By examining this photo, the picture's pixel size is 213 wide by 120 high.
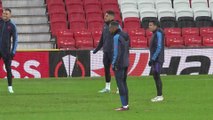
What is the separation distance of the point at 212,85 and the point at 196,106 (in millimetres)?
4924

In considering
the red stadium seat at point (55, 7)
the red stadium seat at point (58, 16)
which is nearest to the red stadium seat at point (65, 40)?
the red stadium seat at point (58, 16)

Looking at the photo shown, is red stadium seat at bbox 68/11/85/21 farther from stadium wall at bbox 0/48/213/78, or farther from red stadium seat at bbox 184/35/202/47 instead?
stadium wall at bbox 0/48/213/78

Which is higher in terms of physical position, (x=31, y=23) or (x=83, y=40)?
(x=31, y=23)

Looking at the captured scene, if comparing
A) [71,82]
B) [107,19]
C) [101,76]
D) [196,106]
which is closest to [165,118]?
[196,106]

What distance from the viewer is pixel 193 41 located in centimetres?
2470

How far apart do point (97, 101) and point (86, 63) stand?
309 inches

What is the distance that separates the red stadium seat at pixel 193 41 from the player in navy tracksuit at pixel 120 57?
12.6m

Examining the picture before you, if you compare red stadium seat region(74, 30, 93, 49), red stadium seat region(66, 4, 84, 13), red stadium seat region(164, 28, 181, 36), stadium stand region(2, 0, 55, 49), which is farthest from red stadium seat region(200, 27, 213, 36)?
stadium stand region(2, 0, 55, 49)

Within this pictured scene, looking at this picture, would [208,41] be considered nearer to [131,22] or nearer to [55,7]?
[131,22]

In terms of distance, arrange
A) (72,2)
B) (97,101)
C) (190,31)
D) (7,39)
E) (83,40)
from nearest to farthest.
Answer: (97,101) < (7,39) < (83,40) < (190,31) < (72,2)

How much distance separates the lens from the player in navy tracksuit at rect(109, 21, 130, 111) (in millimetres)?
11922

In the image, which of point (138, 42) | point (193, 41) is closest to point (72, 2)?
→ point (138, 42)

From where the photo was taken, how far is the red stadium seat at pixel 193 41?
80.5 feet

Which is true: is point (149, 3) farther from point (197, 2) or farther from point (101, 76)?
point (101, 76)
